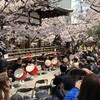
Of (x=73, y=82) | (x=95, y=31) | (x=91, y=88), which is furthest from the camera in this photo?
(x=95, y=31)

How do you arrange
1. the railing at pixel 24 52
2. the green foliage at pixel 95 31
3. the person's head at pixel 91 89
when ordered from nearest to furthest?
the person's head at pixel 91 89
the railing at pixel 24 52
the green foliage at pixel 95 31

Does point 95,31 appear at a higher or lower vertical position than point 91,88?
lower

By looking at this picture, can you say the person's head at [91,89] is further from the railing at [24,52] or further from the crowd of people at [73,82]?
the railing at [24,52]

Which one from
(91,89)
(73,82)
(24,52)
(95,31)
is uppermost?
(91,89)

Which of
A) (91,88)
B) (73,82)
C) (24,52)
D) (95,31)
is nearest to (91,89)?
(91,88)

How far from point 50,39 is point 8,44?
27.7 feet

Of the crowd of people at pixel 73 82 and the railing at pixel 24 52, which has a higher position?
the crowd of people at pixel 73 82

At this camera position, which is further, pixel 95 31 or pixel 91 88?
pixel 95 31

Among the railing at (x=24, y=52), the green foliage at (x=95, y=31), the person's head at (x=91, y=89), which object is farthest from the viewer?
the green foliage at (x=95, y=31)

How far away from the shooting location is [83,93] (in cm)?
180

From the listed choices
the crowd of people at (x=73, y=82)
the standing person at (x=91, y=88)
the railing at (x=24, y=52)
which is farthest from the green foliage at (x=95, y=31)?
the standing person at (x=91, y=88)

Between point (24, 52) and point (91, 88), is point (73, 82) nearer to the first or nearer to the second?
point (91, 88)

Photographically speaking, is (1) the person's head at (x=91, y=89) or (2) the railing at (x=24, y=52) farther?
(2) the railing at (x=24, y=52)

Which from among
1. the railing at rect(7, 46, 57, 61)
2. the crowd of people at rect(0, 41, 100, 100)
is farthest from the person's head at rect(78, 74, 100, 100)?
the railing at rect(7, 46, 57, 61)
